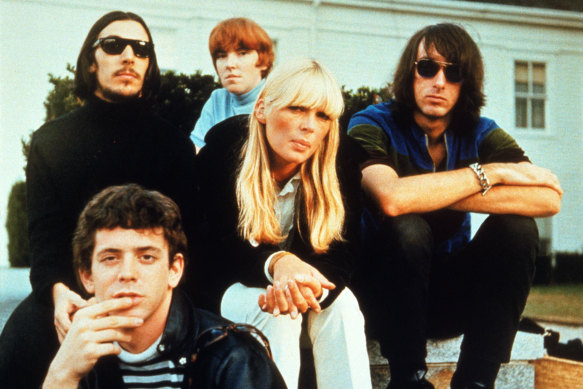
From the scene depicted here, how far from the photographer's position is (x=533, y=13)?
338 cm

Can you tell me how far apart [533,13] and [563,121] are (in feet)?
2.33

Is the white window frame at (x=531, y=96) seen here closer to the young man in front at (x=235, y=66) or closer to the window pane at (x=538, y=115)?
the window pane at (x=538, y=115)

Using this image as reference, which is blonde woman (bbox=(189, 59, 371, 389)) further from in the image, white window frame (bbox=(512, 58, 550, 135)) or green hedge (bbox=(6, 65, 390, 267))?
white window frame (bbox=(512, 58, 550, 135))

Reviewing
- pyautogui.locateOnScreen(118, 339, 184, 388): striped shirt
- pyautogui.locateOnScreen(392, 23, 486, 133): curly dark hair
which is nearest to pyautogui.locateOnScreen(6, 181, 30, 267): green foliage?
pyautogui.locateOnScreen(118, 339, 184, 388): striped shirt

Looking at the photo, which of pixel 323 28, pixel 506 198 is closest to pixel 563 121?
pixel 323 28

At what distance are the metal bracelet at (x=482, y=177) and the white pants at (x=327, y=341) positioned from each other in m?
0.53

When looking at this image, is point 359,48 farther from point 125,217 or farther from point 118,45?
point 125,217

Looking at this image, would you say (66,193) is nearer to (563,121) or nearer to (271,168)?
(271,168)

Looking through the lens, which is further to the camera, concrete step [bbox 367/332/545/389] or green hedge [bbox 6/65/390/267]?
green hedge [bbox 6/65/390/267]

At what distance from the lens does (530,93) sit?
389 cm

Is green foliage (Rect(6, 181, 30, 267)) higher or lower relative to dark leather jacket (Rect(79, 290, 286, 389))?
higher

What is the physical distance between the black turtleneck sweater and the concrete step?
2.48 feet

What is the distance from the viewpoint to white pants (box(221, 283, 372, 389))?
4.65ft

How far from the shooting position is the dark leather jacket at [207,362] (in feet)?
3.71
